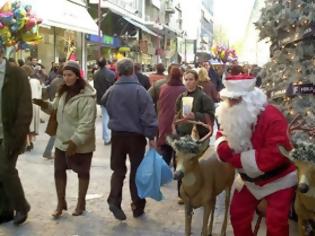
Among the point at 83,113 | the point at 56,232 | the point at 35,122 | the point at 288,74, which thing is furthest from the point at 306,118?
the point at 35,122

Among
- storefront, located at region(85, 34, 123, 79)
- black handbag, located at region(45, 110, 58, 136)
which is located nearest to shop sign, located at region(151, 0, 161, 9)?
storefront, located at region(85, 34, 123, 79)

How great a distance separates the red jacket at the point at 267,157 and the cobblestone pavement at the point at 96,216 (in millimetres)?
1723

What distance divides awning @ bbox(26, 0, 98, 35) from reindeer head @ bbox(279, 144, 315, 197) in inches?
579

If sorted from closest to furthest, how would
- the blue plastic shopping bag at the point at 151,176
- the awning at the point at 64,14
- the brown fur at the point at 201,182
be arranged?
the brown fur at the point at 201,182 → the blue plastic shopping bag at the point at 151,176 → the awning at the point at 64,14

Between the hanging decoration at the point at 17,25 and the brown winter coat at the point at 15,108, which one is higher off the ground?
the hanging decoration at the point at 17,25

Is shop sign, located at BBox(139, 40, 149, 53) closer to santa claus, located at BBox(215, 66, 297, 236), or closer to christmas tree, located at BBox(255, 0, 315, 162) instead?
christmas tree, located at BBox(255, 0, 315, 162)

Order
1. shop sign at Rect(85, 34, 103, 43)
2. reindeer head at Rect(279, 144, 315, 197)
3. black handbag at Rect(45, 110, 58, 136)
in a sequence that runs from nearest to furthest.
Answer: reindeer head at Rect(279, 144, 315, 197), black handbag at Rect(45, 110, 58, 136), shop sign at Rect(85, 34, 103, 43)

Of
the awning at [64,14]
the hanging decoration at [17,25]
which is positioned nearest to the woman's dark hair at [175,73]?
the hanging decoration at [17,25]

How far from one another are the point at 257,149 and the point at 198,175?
91cm

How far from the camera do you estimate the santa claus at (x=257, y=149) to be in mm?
4703

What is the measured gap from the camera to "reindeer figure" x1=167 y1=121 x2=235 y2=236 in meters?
5.29

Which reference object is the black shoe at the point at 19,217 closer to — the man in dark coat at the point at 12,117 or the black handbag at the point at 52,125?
the man in dark coat at the point at 12,117

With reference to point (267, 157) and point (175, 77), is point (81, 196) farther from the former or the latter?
point (267, 157)

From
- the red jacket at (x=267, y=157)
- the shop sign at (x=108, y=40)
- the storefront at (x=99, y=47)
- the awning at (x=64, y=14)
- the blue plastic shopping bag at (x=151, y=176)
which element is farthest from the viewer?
the shop sign at (x=108, y=40)
